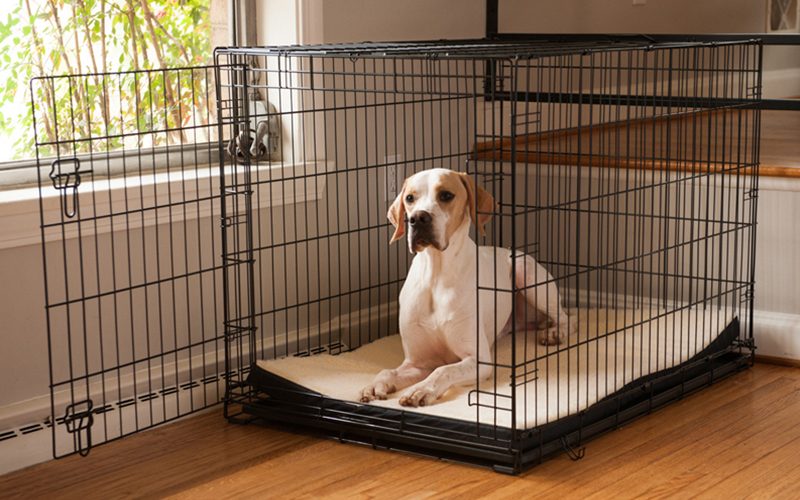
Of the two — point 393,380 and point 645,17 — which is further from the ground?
point 645,17

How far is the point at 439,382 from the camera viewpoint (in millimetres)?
3023

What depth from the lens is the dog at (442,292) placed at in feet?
9.84

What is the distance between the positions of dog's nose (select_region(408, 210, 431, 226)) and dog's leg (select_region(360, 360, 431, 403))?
45 cm

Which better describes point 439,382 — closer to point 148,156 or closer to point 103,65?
point 148,156

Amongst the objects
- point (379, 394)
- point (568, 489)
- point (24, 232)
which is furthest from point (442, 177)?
point (24, 232)

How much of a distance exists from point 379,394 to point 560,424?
0.50 m

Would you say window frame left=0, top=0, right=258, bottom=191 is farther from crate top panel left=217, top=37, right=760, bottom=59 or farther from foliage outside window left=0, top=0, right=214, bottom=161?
crate top panel left=217, top=37, right=760, bottom=59

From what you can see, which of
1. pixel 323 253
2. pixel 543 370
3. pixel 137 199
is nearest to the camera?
pixel 137 199

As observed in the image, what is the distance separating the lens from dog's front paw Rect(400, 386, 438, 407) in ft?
9.72

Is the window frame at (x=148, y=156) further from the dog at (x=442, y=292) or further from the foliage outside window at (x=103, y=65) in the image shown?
the dog at (x=442, y=292)

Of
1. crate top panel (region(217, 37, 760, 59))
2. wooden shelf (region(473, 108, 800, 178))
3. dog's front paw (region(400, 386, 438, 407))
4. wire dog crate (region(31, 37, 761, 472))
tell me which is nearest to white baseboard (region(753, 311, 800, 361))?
wire dog crate (region(31, 37, 761, 472))

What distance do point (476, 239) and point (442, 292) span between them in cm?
26

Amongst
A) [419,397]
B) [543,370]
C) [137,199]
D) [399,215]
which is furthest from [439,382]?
[137,199]

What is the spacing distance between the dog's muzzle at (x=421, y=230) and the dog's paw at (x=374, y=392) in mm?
385
